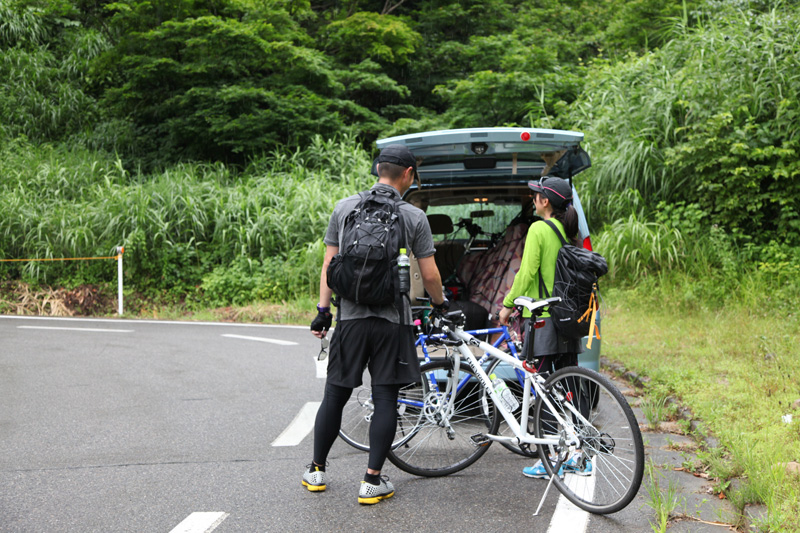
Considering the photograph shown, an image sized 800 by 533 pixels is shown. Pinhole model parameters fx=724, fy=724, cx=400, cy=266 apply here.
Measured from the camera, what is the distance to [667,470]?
4.36 m

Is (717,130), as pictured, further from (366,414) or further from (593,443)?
(593,443)

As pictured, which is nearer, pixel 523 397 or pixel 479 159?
pixel 523 397

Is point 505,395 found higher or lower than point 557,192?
lower

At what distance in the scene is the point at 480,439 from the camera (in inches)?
170

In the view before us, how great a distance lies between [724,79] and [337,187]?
25.7 feet

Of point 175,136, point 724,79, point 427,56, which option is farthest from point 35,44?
point 724,79

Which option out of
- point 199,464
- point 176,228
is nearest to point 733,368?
point 199,464

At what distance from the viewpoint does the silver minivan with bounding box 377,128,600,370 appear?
16.3 ft

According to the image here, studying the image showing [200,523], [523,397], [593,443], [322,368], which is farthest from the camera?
[322,368]

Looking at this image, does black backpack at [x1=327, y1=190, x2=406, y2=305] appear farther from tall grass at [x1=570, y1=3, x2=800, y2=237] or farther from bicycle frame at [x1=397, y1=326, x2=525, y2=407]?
tall grass at [x1=570, y1=3, x2=800, y2=237]

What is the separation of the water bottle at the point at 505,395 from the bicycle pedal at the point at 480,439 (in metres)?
0.27

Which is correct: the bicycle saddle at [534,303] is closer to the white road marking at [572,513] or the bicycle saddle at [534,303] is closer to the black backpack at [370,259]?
the black backpack at [370,259]

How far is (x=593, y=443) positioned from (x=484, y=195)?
331 cm

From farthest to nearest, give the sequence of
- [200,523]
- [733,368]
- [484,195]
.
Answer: [484,195]
[733,368]
[200,523]
